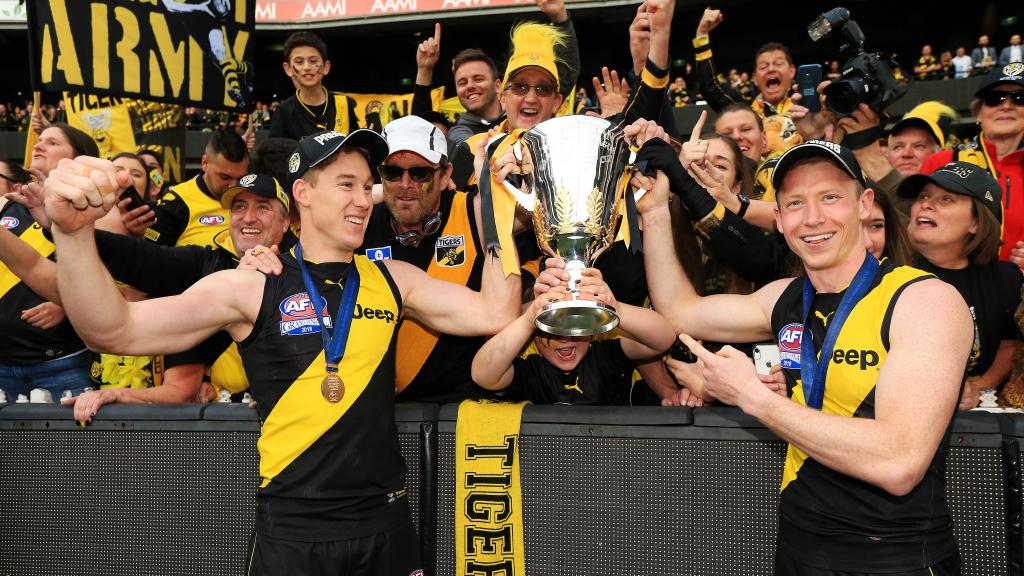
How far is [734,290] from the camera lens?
402 centimetres

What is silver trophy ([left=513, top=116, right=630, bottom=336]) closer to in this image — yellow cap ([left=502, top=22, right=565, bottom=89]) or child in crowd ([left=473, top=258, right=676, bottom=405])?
child in crowd ([left=473, top=258, right=676, bottom=405])

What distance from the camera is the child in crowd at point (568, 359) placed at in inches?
131

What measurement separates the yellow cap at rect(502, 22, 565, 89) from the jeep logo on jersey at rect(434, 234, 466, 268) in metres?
0.87

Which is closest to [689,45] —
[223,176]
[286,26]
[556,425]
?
[286,26]

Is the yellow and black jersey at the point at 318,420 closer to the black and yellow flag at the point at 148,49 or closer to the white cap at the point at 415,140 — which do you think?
the white cap at the point at 415,140

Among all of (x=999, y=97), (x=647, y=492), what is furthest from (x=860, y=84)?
(x=647, y=492)

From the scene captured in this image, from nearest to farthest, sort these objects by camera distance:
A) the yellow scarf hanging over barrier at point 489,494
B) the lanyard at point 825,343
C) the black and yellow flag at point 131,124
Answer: the lanyard at point 825,343 → the yellow scarf hanging over barrier at point 489,494 → the black and yellow flag at point 131,124

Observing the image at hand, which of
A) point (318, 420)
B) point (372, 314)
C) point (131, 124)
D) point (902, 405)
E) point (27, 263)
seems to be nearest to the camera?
point (902, 405)

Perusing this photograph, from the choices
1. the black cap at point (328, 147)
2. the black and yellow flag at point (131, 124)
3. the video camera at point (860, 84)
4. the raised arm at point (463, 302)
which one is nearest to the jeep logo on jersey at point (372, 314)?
the raised arm at point (463, 302)

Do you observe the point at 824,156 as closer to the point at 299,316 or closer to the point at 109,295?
the point at 299,316

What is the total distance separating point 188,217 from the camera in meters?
5.39

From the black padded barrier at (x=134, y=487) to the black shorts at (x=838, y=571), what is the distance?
1.49 m

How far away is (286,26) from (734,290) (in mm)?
21285

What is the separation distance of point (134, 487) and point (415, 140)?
198 centimetres
